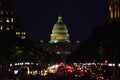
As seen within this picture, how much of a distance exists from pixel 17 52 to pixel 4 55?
28125mm

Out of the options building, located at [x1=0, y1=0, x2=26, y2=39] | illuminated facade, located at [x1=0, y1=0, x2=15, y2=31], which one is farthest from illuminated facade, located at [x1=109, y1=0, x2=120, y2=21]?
illuminated facade, located at [x1=0, y1=0, x2=15, y2=31]

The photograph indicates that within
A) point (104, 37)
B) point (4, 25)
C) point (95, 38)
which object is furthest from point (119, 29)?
point (4, 25)

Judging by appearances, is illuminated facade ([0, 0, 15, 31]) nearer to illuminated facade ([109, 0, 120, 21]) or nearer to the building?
the building

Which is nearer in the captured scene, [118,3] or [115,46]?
[115,46]

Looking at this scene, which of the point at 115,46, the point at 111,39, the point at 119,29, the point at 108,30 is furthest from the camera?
the point at 108,30

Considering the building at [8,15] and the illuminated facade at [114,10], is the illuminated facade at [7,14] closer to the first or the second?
the building at [8,15]

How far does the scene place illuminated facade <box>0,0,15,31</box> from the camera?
18825 centimetres

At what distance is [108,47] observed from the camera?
354 ft

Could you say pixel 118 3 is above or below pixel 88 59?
above

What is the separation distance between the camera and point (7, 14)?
191500mm

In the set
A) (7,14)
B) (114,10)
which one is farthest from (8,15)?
(114,10)

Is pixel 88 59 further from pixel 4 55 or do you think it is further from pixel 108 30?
pixel 4 55

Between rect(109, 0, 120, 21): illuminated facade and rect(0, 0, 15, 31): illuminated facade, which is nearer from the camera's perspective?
rect(0, 0, 15, 31): illuminated facade

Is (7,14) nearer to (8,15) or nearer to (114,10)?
(8,15)
